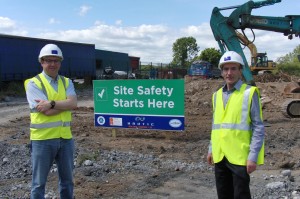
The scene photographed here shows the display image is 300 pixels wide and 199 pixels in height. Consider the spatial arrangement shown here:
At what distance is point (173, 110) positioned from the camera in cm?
1033

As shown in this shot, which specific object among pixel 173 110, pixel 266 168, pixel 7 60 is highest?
pixel 7 60

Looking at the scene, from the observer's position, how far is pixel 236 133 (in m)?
4.04

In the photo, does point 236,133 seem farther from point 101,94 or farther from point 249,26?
point 249,26

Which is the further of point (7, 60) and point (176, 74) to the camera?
point (176, 74)

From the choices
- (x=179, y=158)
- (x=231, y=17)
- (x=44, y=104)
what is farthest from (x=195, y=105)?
(x=44, y=104)

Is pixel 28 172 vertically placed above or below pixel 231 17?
below

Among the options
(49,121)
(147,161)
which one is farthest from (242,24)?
(49,121)

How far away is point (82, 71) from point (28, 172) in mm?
33508

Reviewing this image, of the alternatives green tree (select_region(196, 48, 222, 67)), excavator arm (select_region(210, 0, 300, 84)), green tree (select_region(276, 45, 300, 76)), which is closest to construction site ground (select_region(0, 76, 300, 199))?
excavator arm (select_region(210, 0, 300, 84))

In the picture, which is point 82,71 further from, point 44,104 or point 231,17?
point 44,104

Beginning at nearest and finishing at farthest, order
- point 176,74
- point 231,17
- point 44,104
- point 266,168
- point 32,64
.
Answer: point 44,104 < point 266,168 < point 231,17 < point 32,64 < point 176,74

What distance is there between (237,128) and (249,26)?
1325 centimetres

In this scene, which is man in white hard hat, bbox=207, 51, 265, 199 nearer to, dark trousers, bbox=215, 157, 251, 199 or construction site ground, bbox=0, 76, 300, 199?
dark trousers, bbox=215, 157, 251, 199

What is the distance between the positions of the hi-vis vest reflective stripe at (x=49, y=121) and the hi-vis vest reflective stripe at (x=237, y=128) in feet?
5.78
